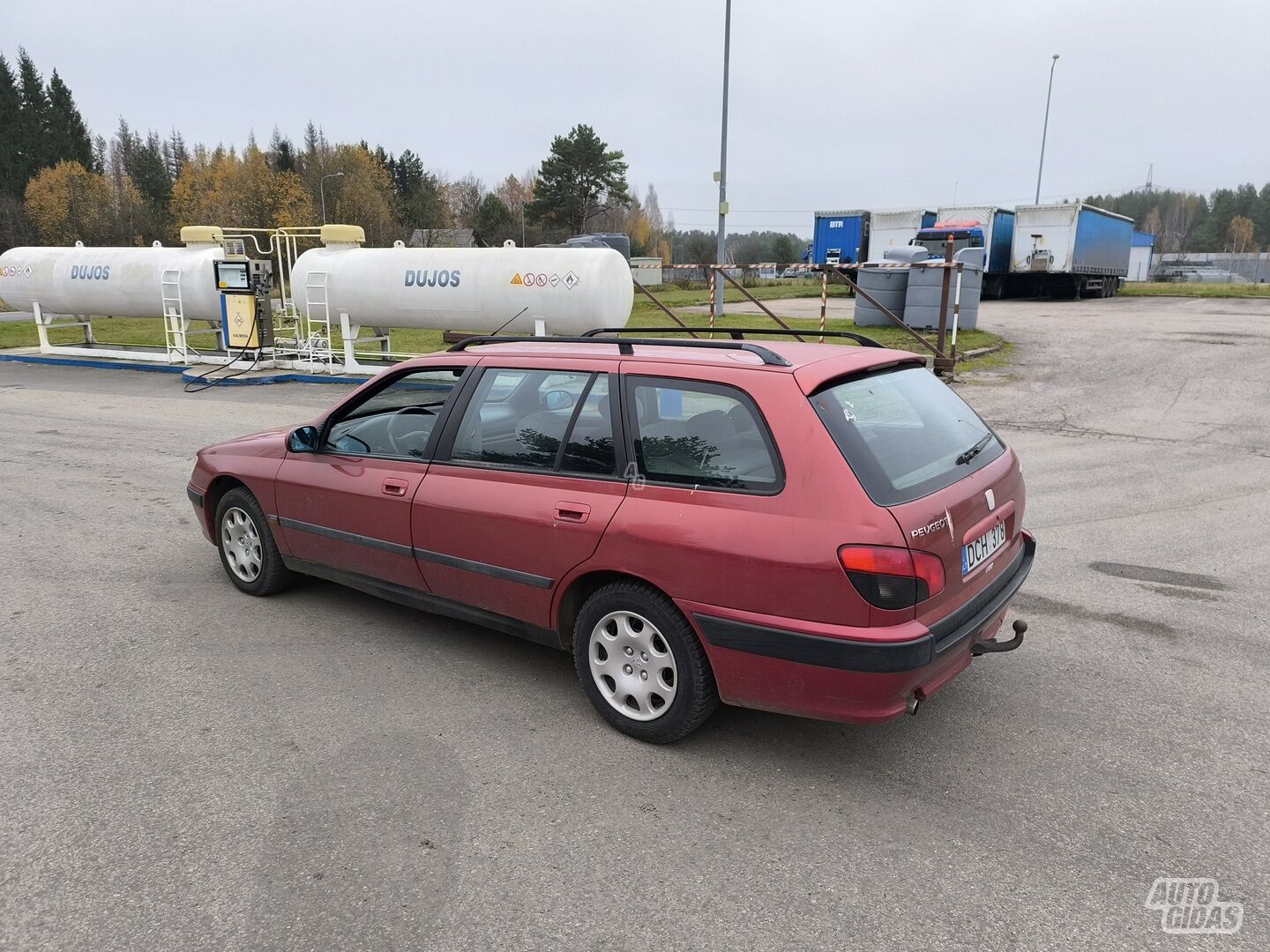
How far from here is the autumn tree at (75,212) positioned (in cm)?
4869

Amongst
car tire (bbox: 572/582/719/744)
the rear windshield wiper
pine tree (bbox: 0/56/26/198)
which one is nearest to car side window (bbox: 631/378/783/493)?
car tire (bbox: 572/582/719/744)

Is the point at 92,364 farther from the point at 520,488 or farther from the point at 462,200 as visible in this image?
the point at 462,200

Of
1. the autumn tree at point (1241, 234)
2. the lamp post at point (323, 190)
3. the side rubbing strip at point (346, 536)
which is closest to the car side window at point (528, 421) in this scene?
the side rubbing strip at point (346, 536)

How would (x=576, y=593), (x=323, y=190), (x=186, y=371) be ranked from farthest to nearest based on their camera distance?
(x=323, y=190) → (x=186, y=371) → (x=576, y=593)

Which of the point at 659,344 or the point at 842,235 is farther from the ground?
the point at 842,235

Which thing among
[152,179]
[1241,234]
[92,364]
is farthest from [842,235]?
[1241,234]

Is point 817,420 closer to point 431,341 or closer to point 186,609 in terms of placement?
point 186,609

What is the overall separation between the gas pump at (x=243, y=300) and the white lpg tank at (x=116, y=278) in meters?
0.37

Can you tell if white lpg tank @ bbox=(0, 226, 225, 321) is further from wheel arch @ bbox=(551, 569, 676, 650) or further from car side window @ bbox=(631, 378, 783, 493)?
car side window @ bbox=(631, 378, 783, 493)

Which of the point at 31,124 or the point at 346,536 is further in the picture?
the point at 31,124

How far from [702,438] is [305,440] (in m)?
2.38

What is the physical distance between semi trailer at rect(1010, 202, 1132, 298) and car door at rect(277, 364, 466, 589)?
30.3 metres

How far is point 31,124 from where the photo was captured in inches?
2704

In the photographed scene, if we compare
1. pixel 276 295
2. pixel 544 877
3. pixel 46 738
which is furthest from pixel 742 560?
pixel 276 295
